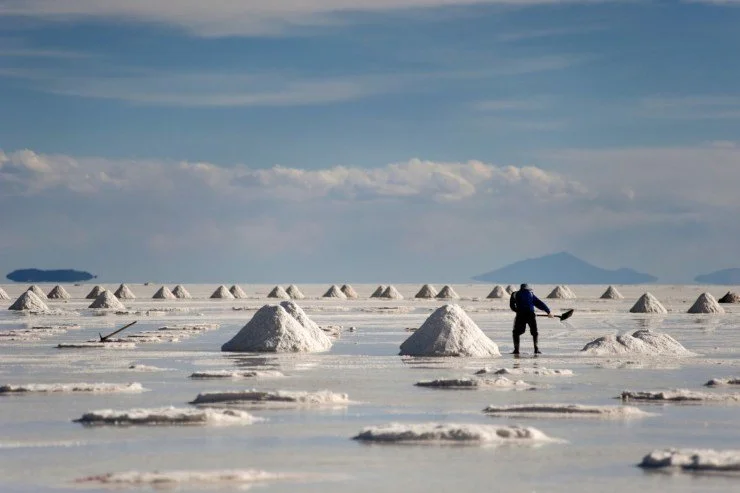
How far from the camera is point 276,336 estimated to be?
Result: 760 inches

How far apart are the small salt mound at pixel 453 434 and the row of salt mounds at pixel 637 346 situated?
10.0m

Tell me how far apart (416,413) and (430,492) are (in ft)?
13.1

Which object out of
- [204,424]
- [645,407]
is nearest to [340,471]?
[204,424]

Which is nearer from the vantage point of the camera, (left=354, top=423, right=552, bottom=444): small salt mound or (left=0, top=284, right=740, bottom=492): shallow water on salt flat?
(left=0, top=284, right=740, bottom=492): shallow water on salt flat

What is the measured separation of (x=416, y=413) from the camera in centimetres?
1073

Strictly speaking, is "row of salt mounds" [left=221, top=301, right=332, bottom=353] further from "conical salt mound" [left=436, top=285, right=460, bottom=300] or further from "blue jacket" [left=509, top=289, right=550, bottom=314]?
"conical salt mound" [left=436, top=285, right=460, bottom=300]

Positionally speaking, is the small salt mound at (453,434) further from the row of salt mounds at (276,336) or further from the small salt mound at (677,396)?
the row of salt mounds at (276,336)

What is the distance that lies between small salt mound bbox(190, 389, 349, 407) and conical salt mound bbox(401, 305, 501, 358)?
22.7 feet

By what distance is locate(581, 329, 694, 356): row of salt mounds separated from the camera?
18.8 metres

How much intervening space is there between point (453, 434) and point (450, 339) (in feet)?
32.4

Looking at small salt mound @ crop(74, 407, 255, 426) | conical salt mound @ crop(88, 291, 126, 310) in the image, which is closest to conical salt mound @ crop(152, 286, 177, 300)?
conical salt mound @ crop(88, 291, 126, 310)

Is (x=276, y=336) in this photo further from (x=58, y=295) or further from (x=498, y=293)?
(x=498, y=293)

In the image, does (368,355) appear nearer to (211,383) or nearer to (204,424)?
(211,383)

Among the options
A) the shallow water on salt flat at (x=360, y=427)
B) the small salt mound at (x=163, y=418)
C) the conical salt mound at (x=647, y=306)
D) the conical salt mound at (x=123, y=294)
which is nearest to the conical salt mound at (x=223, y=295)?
the conical salt mound at (x=123, y=294)
